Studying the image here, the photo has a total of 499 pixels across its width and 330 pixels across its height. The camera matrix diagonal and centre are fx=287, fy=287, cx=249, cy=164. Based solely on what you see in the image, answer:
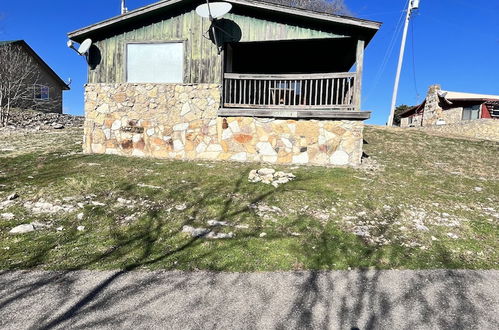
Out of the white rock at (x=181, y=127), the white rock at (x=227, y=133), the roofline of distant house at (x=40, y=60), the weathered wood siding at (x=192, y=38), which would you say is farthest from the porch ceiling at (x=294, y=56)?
the roofline of distant house at (x=40, y=60)

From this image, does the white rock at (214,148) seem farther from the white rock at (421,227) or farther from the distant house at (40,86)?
the distant house at (40,86)

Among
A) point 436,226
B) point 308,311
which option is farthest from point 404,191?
point 308,311

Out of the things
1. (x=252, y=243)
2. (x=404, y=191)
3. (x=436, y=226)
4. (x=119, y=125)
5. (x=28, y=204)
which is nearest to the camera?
(x=252, y=243)

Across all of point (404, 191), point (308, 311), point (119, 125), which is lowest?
point (308, 311)

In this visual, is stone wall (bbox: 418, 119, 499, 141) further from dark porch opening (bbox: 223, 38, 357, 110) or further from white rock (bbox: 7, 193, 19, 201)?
white rock (bbox: 7, 193, 19, 201)

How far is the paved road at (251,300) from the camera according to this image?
2451mm

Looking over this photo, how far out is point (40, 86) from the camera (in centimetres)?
2425

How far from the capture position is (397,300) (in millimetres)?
2801

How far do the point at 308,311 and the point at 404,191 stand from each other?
459 centimetres

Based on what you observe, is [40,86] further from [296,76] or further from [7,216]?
[7,216]

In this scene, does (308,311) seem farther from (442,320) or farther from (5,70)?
(5,70)

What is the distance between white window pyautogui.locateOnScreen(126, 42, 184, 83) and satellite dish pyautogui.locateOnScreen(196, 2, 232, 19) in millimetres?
1270

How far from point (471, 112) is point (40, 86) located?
36.0 metres

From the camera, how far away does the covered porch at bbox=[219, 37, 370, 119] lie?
27.1ft
